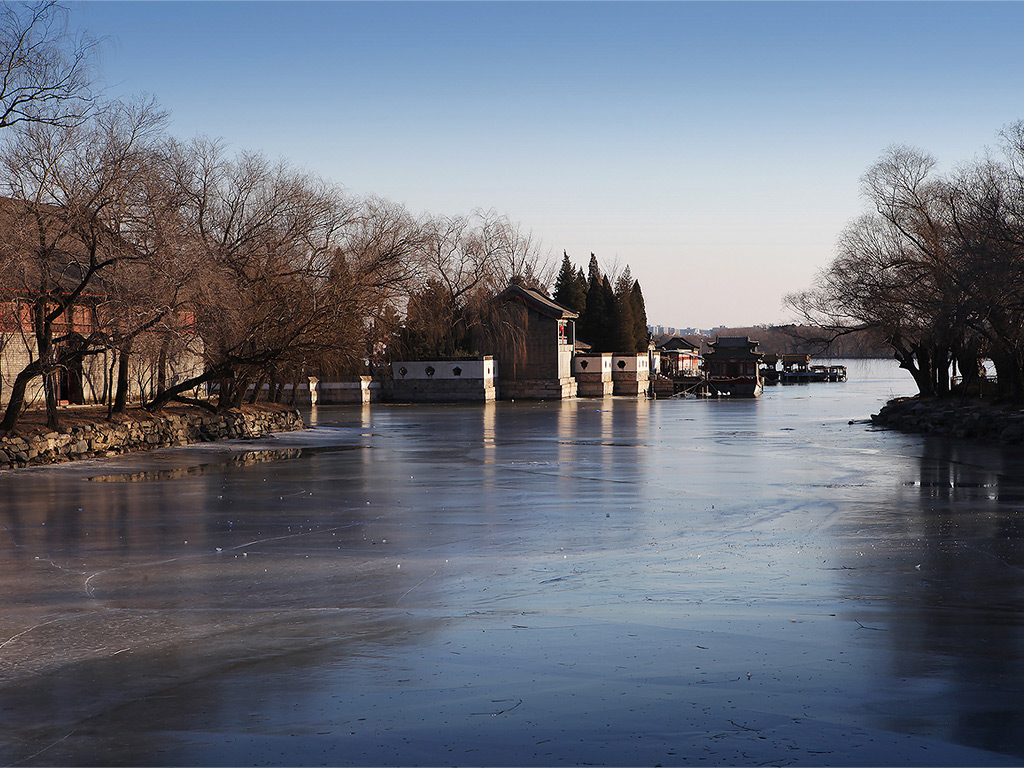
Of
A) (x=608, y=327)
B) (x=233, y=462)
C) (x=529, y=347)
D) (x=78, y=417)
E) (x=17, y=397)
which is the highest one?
(x=608, y=327)

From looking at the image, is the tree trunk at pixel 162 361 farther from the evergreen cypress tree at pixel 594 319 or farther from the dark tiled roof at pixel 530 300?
the evergreen cypress tree at pixel 594 319

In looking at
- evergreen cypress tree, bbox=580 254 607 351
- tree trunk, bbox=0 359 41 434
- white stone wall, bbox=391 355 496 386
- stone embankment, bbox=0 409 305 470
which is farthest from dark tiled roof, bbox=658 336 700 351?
tree trunk, bbox=0 359 41 434

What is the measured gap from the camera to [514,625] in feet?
26.9

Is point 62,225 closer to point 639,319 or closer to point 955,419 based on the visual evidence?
point 955,419

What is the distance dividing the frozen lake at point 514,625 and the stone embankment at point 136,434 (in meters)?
5.39

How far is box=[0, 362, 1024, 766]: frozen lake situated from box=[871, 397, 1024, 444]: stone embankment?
12.0 meters

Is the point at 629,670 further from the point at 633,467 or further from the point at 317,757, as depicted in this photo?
the point at 633,467

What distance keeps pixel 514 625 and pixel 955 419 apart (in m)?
29.4

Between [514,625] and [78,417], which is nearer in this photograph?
[514,625]

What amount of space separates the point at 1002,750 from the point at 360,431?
3513 centimetres

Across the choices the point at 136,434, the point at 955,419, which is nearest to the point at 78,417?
the point at 136,434

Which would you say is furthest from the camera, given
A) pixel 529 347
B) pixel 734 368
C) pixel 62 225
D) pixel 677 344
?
pixel 677 344

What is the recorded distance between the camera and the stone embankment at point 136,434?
23.7 metres

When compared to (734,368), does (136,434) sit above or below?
below
